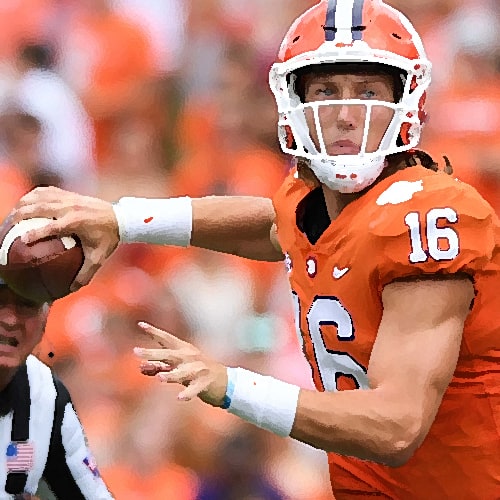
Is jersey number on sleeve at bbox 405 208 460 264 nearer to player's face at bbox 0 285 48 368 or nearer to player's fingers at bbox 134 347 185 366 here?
player's fingers at bbox 134 347 185 366

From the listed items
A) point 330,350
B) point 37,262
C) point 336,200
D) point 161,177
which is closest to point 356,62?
point 336,200

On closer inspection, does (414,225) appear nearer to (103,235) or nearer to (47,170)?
(103,235)

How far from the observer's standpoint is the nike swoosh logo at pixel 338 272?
2.92 feet

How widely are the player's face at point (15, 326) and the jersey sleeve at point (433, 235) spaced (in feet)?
1.48

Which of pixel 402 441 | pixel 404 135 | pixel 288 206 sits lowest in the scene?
pixel 402 441

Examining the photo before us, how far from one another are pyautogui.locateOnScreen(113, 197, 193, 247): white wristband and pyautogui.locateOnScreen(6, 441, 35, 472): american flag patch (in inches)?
11.0

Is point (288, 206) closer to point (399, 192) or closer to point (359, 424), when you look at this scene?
point (399, 192)

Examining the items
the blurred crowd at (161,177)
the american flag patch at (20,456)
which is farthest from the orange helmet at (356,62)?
the blurred crowd at (161,177)

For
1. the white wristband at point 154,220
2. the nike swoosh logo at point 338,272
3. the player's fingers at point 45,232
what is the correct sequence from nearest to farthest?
the nike swoosh logo at point 338,272
the player's fingers at point 45,232
the white wristband at point 154,220

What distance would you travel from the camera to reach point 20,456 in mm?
1092

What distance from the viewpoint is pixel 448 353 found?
0.81 metres

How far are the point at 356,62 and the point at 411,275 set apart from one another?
0.24 m

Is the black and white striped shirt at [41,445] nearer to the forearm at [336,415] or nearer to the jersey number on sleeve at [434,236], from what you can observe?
the forearm at [336,415]

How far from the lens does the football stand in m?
1.02
